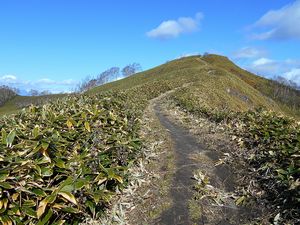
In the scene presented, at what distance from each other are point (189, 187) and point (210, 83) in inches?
1880

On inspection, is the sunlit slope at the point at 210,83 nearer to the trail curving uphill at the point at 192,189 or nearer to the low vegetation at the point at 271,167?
the low vegetation at the point at 271,167

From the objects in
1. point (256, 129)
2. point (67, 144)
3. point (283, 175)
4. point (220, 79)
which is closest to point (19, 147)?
point (67, 144)

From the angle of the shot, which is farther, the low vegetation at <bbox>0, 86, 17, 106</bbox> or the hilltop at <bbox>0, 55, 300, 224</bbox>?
the low vegetation at <bbox>0, 86, 17, 106</bbox>

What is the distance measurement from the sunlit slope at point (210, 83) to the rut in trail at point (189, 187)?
9.75 m

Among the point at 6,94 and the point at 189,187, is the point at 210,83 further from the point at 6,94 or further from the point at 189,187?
the point at 6,94

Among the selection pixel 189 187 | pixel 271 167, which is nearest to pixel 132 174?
pixel 189 187

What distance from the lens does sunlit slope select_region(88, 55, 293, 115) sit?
4545 centimetres

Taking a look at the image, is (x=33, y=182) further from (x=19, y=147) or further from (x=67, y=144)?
(x=67, y=144)

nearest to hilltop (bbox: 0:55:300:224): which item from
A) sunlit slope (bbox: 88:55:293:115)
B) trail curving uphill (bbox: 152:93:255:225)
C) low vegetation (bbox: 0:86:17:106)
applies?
trail curving uphill (bbox: 152:93:255:225)

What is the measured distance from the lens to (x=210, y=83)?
5525 centimetres

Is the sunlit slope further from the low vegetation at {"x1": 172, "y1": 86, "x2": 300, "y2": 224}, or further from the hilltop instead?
the hilltop

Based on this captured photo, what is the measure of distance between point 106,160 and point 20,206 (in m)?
2.35

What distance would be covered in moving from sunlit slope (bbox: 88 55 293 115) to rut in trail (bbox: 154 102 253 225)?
384 inches

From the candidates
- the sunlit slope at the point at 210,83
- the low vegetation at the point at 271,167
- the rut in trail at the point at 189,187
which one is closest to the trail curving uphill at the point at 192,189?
the rut in trail at the point at 189,187
